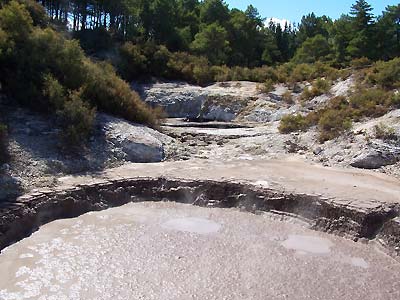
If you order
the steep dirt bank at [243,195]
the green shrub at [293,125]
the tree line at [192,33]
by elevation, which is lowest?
the steep dirt bank at [243,195]

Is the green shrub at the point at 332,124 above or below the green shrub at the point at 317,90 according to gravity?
below

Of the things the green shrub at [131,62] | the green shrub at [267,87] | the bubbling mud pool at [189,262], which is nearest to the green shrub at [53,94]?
the bubbling mud pool at [189,262]

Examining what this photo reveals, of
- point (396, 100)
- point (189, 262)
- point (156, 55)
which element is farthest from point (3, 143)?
point (156, 55)

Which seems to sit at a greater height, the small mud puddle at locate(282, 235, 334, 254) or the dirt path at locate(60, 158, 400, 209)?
the dirt path at locate(60, 158, 400, 209)

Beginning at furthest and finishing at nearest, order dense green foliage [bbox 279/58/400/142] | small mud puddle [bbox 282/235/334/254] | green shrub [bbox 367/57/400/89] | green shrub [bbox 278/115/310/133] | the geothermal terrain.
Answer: green shrub [bbox 367/57/400/89]
green shrub [bbox 278/115/310/133]
dense green foliage [bbox 279/58/400/142]
small mud puddle [bbox 282/235/334/254]
the geothermal terrain

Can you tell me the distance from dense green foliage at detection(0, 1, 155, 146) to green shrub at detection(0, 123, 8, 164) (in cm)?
178

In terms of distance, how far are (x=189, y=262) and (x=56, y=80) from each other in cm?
921

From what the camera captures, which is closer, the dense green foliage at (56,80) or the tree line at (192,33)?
the dense green foliage at (56,80)

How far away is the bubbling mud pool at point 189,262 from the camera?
7348 mm

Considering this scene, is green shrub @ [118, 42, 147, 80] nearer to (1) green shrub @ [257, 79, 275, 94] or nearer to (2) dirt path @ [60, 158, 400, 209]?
(1) green shrub @ [257, 79, 275, 94]

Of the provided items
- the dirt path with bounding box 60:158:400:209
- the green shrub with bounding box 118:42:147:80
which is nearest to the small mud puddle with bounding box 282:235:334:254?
the dirt path with bounding box 60:158:400:209

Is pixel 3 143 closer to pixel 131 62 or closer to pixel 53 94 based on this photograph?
pixel 53 94

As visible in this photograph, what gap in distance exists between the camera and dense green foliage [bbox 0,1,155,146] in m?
14.7

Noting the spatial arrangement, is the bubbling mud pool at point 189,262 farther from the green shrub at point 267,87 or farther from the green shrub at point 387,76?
the green shrub at point 267,87
